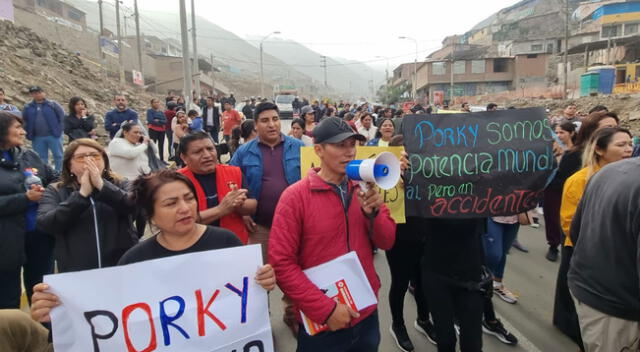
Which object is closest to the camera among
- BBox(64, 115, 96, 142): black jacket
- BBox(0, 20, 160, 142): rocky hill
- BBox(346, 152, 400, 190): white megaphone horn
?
BBox(346, 152, 400, 190): white megaphone horn

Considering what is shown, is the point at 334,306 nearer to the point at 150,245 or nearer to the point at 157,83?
the point at 150,245

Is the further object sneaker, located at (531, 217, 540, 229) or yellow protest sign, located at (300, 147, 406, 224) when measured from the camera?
sneaker, located at (531, 217, 540, 229)

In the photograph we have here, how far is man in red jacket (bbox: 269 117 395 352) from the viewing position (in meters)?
2.10

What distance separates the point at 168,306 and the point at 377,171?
1.23m

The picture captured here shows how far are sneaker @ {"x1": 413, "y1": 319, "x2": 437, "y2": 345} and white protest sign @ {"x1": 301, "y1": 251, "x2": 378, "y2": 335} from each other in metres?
1.61

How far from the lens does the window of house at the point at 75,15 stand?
50.1 meters

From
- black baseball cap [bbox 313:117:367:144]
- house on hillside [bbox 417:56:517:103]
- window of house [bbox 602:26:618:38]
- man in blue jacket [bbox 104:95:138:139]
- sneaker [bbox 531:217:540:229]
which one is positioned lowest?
sneaker [bbox 531:217:540:229]

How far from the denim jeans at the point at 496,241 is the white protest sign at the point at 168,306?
2.71 meters

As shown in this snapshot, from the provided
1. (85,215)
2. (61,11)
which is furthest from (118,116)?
(61,11)

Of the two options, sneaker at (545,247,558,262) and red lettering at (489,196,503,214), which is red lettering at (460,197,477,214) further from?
sneaker at (545,247,558,262)

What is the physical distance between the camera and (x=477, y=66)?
1966 inches

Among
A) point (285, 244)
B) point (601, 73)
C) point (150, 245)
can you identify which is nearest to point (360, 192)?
point (285, 244)

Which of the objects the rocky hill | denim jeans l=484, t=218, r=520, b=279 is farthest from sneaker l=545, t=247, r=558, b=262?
the rocky hill

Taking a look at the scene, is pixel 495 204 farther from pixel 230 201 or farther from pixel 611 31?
pixel 611 31
